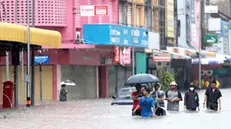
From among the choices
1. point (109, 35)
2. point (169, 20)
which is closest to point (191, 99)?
point (109, 35)

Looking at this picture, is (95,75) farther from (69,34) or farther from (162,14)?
(162,14)

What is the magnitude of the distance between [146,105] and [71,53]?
2614 cm

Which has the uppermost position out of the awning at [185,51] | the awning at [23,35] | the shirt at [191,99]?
the awning at [23,35]

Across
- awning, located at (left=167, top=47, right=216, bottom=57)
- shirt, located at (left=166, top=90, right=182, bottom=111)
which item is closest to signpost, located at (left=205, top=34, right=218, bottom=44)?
awning, located at (left=167, top=47, right=216, bottom=57)

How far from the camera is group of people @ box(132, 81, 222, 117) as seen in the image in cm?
2579

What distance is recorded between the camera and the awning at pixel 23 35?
31.6 m

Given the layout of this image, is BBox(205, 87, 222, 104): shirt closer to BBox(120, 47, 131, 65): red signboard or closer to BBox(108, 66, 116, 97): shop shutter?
BBox(120, 47, 131, 65): red signboard

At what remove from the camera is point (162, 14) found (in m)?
71.6

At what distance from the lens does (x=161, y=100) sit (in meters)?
28.0

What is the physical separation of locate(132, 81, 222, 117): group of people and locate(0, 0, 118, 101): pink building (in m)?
18.8

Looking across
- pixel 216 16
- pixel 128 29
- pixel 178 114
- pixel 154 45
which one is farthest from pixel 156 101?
pixel 216 16

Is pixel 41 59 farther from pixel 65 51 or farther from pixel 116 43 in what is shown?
pixel 116 43

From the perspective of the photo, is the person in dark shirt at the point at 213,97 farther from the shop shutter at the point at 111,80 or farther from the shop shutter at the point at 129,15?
the shop shutter at the point at 129,15

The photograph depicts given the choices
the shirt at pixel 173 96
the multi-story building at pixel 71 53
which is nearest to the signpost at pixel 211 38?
the multi-story building at pixel 71 53
